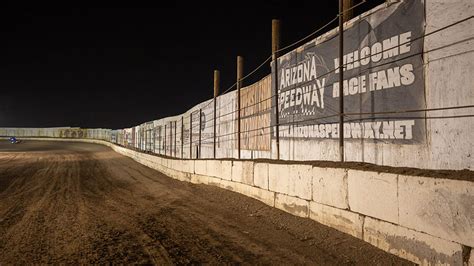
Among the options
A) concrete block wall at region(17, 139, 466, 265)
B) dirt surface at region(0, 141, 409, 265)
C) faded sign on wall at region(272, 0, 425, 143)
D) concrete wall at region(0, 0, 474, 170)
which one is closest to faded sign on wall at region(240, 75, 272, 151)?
faded sign on wall at region(272, 0, 425, 143)

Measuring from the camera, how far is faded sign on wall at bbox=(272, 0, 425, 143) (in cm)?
463

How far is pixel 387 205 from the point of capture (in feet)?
12.9

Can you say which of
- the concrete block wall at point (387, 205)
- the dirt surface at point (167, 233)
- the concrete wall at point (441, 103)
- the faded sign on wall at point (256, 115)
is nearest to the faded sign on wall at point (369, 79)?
the concrete wall at point (441, 103)

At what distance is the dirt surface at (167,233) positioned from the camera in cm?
416

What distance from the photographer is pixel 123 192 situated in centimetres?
1020

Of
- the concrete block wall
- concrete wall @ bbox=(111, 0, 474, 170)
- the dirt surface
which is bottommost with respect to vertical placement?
the dirt surface

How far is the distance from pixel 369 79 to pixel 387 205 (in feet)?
7.49

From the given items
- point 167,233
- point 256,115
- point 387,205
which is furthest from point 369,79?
point 256,115

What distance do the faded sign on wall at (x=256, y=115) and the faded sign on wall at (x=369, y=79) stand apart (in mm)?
1285

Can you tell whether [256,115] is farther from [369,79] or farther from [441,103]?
[441,103]

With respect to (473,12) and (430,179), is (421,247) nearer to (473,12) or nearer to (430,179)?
(430,179)

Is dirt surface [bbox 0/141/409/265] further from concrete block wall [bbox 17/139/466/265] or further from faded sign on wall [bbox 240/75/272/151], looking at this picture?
faded sign on wall [bbox 240/75/272/151]

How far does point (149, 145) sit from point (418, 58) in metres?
21.8

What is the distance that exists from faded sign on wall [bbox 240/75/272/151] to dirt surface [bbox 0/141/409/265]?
1649mm
